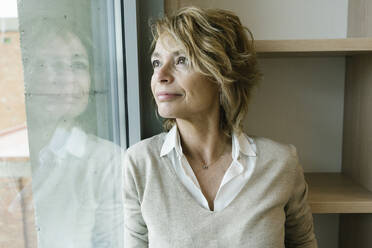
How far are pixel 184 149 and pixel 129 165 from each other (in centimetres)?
20

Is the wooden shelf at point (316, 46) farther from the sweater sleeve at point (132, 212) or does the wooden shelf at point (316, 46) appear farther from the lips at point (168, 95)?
the sweater sleeve at point (132, 212)

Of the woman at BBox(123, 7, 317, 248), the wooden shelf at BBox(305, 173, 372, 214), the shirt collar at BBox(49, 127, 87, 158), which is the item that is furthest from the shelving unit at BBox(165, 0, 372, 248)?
the shirt collar at BBox(49, 127, 87, 158)

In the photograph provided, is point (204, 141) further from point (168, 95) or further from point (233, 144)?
point (168, 95)

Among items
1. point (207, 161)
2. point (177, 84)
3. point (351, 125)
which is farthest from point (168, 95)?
point (351, 125)

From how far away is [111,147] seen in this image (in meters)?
1.12

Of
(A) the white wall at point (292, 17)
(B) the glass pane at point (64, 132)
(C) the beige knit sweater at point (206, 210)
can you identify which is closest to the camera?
(B) the glass pane at point (64, 132)

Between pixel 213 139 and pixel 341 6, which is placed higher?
pixel 341 6

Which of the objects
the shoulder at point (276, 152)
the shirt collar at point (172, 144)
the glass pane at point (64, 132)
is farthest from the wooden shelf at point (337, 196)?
the glass pane at point (64, 132)

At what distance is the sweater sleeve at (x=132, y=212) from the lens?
0.97 metres

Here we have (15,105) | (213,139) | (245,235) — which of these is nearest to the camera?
(15,105)

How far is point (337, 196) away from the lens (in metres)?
1.10

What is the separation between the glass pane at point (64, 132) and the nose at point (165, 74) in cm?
27

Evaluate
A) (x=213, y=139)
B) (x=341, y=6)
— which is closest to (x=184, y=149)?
(x=213, y=139)

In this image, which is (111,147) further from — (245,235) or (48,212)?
(245,235)
